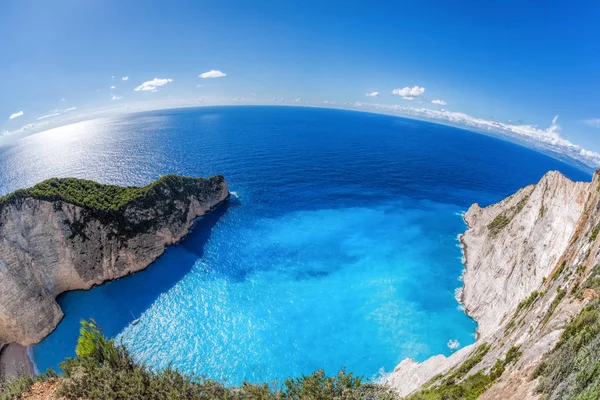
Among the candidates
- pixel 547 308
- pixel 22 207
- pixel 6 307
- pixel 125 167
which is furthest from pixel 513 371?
pixel 125 167

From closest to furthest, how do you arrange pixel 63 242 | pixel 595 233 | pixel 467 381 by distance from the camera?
pixel 467 381 → pixel 595 233 → pixel 63 242

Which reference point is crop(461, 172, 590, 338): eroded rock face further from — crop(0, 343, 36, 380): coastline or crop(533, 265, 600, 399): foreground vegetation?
crop(0, 343, 36, 380): coastline

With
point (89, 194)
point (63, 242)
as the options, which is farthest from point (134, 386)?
point (89, 194)

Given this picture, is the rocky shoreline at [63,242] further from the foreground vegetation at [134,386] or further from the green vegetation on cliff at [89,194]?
the foreground vegetation at [134,386]

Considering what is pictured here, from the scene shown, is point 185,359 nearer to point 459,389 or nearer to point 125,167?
point 459,389

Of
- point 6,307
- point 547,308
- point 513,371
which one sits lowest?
point 6,307

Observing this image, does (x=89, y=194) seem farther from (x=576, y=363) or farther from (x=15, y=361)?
(x=576, y=363)

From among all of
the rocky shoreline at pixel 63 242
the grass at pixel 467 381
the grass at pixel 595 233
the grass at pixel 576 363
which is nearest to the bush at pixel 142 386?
the grass at pixel 467 381
